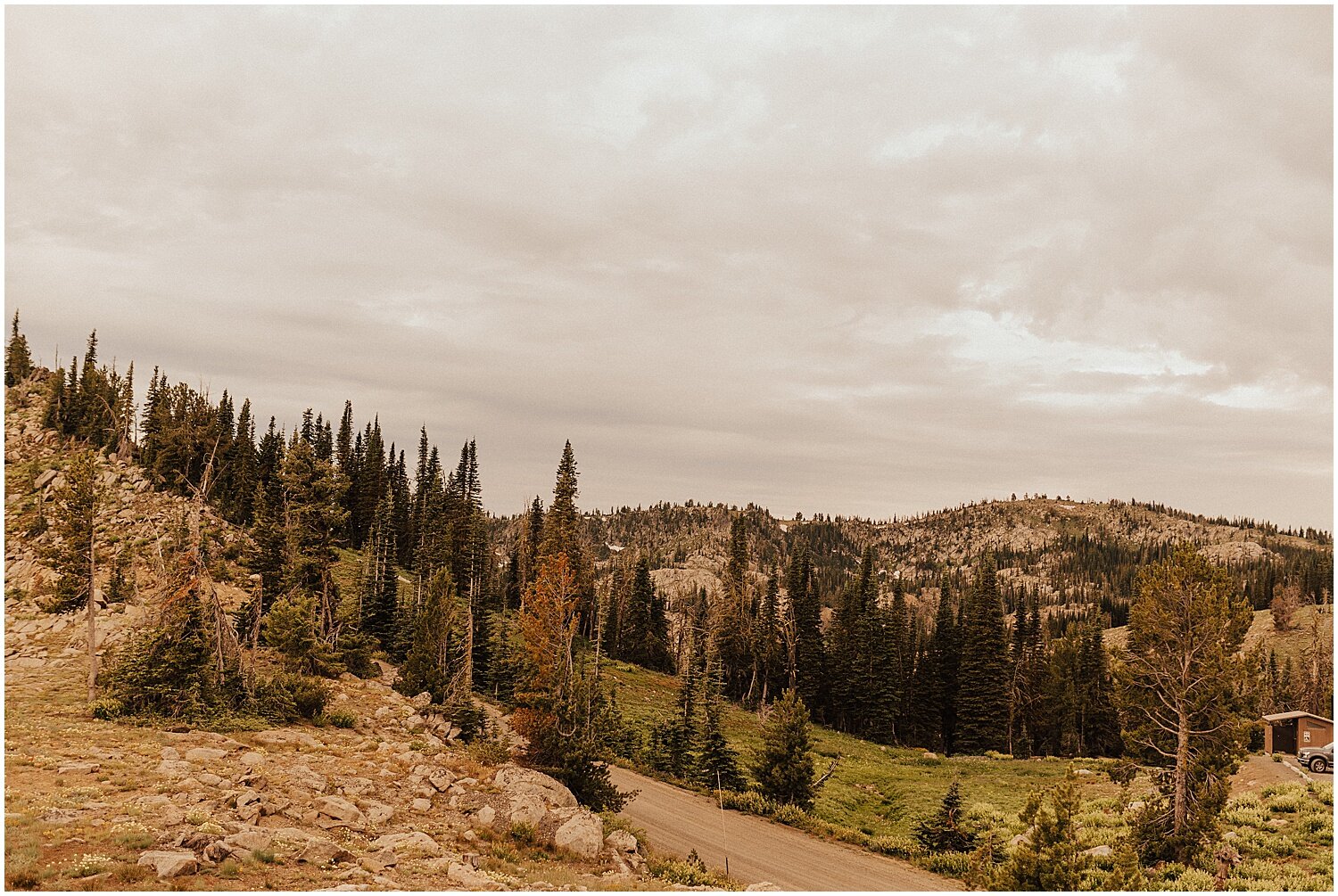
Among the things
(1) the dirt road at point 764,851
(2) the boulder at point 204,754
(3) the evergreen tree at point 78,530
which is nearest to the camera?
(2) the boulder at point 204,754

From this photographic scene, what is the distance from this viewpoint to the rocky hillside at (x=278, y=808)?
53.6 feet

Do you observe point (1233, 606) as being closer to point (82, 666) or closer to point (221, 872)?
point (221, 872)

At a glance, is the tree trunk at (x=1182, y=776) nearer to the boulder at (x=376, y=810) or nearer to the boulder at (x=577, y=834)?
the boulder at (x=577, y=834)

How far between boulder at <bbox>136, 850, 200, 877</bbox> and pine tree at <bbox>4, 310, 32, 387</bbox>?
115715mm

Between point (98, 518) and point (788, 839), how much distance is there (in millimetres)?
64829

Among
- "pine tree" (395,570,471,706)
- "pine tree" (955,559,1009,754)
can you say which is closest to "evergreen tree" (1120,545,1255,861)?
"pine tree" (395,570,471,706)

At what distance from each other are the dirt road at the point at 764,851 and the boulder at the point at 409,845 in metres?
11.6

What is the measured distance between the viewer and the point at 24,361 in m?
104

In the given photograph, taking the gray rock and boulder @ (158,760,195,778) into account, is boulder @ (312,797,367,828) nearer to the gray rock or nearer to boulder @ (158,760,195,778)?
boulder @ (158,760,195,778)

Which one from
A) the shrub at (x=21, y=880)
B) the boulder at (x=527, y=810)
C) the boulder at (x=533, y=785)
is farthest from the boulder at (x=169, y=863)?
the boulder at (x=533, y=785)

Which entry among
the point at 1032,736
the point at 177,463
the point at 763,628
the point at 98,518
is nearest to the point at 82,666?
the point at 98,518

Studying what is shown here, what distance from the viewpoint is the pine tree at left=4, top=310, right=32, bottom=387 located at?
99500 mm

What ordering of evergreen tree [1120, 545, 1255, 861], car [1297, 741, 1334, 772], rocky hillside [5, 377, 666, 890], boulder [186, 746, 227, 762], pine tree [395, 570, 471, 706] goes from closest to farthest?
rocky hillside [5, 377, 666, 890] → boulder [186, 746, 227, 762] → evergreen tree [1120, 545, 1255, 861] → car [1297, 741, 1334, 772] → pine tree [395, 570, 471, 706]

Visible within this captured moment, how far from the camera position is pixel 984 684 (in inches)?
3113
